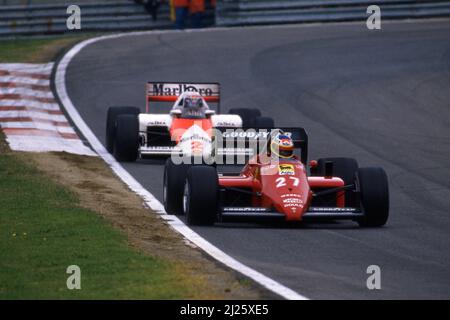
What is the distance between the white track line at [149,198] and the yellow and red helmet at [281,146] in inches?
57.9

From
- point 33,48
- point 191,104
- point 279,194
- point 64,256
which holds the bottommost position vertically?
point 64,256

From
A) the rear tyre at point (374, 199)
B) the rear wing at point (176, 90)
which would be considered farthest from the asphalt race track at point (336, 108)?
the rear wing at point (176, 90)

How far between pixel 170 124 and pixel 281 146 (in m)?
6.54

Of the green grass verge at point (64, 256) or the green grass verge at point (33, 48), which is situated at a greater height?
the green grass verge at point (33, 48)

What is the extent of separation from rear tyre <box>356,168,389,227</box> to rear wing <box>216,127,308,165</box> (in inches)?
57.1

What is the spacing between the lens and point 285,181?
14.4 meters

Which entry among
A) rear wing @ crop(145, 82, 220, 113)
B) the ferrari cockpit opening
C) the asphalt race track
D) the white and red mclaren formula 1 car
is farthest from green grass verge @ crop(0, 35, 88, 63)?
the ferrari cockpit opening

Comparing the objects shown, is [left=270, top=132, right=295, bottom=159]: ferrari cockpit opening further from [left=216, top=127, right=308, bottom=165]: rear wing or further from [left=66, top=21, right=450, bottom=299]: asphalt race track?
[left=66, top=21, right=450, bottom=299]: asphalt race track

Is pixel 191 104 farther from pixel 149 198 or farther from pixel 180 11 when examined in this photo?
pixel 180 11

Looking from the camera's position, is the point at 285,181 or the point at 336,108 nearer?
the point at 285,181

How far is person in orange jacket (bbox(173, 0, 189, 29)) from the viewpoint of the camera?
3634cm

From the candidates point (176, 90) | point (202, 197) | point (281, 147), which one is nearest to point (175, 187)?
point (202, 197)

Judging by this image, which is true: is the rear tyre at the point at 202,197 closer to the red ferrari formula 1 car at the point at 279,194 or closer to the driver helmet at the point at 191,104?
the red ferrari formula 1 car at the point at 279,194

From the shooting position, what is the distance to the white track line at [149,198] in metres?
10.3
